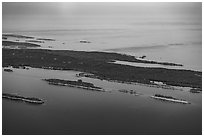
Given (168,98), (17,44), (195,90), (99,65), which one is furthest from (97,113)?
(17,44)

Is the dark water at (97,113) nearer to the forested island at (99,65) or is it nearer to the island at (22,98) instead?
the island at (22,98)

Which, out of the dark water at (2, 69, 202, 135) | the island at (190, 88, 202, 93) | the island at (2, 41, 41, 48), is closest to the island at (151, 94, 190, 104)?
the dark water at (2, 69, 202, 135)

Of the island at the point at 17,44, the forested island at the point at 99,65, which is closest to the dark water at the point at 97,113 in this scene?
the forested island at the point at 99,65

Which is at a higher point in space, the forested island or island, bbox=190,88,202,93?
the forested island

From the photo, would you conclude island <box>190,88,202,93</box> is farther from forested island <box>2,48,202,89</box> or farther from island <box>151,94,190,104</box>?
island <box>151,94,190,104</box>

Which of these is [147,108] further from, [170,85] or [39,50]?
[39,50]

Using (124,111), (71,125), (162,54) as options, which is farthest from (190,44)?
(71,125)
